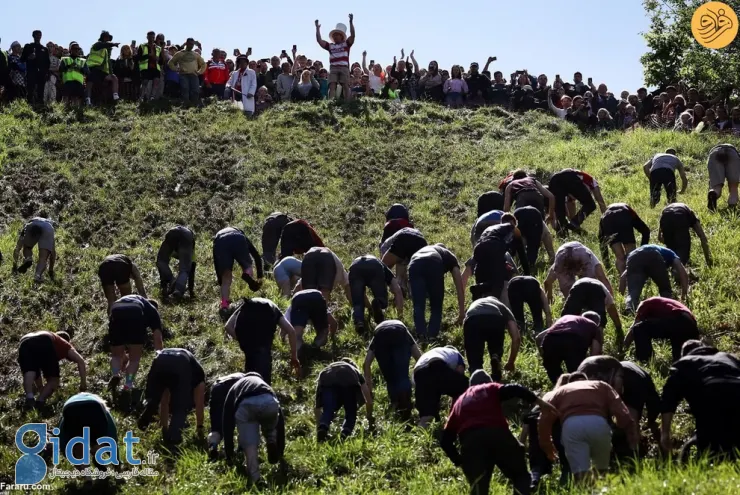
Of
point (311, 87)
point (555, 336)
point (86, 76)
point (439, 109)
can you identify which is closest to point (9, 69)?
point (86, 76)

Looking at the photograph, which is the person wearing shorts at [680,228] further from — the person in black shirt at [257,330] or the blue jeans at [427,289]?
the person in black shirt at [257,330]

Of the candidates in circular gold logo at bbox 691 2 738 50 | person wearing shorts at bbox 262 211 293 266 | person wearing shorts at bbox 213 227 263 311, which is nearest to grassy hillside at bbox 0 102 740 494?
person wearing shorts at bbox 213 227 263 311

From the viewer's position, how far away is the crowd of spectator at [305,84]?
84.2ft

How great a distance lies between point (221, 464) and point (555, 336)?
12.8 ft

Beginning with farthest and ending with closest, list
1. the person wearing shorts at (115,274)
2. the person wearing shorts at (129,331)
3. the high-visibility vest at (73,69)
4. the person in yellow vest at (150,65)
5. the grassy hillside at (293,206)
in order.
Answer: the person in yellow vest at (150,65) → the high-visibility vest at (73,69) → the person wearing shorts at (115,274) → the person wearing shorts at (129,331) → the grassy hillside at (293,206)

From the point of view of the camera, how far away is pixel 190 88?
2738 cm

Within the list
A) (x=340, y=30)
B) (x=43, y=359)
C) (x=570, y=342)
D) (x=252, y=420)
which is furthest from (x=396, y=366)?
(x=340, y=30)

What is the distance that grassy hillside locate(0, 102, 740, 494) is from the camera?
401 inches

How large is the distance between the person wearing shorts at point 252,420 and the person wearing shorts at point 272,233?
7.43 meters

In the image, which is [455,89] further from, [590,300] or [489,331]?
[489,331]

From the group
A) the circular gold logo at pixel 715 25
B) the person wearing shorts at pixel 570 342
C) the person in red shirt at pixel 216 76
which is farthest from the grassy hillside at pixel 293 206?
the circular gold logo at pixel 715 25

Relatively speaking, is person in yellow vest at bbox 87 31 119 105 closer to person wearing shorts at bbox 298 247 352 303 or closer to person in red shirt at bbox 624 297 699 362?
person wearing shorts at bbox 298 247 352 303

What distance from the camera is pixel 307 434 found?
11070 millimetres

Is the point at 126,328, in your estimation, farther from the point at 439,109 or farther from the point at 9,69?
the point at 439,109
